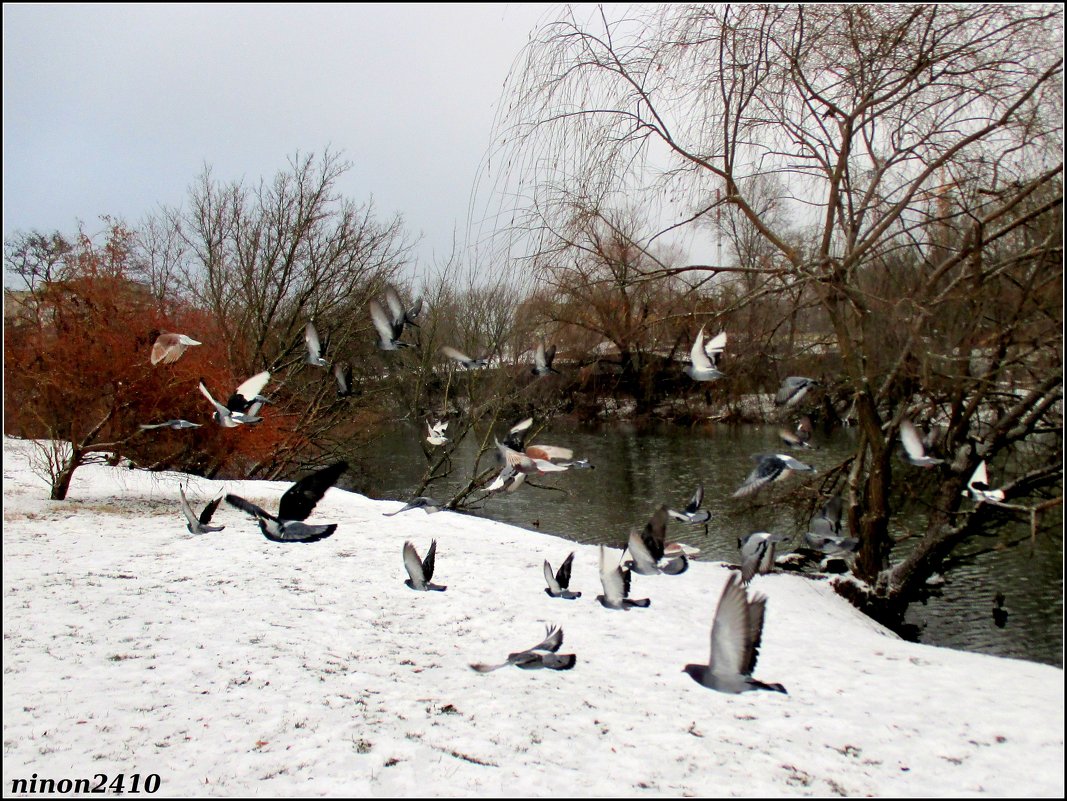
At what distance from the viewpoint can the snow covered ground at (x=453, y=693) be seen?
2.68m

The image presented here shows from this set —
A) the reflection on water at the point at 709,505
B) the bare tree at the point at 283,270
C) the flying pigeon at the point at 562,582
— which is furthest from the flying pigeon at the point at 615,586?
the bare tree at the point at 283,270

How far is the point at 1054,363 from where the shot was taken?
3.12 meters

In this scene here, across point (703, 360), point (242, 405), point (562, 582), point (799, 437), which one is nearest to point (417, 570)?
point (562, 582)

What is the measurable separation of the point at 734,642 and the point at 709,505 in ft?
23.6

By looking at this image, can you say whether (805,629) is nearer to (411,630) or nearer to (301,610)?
(411,630)

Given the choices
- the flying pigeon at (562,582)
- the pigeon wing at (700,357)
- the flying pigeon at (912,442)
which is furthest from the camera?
the flying pigeon at (562,582)

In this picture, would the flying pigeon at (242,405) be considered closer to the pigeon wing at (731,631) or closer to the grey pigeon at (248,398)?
the grey pigeon at (248,398)

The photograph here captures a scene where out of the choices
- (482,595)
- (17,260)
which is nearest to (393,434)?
(17,260)

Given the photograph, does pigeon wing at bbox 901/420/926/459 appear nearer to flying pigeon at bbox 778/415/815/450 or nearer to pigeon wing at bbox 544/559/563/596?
flying pigeon at bbox 778/415/815/450

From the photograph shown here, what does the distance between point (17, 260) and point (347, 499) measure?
382 inches

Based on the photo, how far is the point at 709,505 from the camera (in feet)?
28.5

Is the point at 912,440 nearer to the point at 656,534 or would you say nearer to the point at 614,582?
the point at 656,534

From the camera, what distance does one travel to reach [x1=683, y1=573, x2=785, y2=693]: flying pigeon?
167 cm

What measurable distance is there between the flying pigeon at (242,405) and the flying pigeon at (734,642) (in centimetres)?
138
